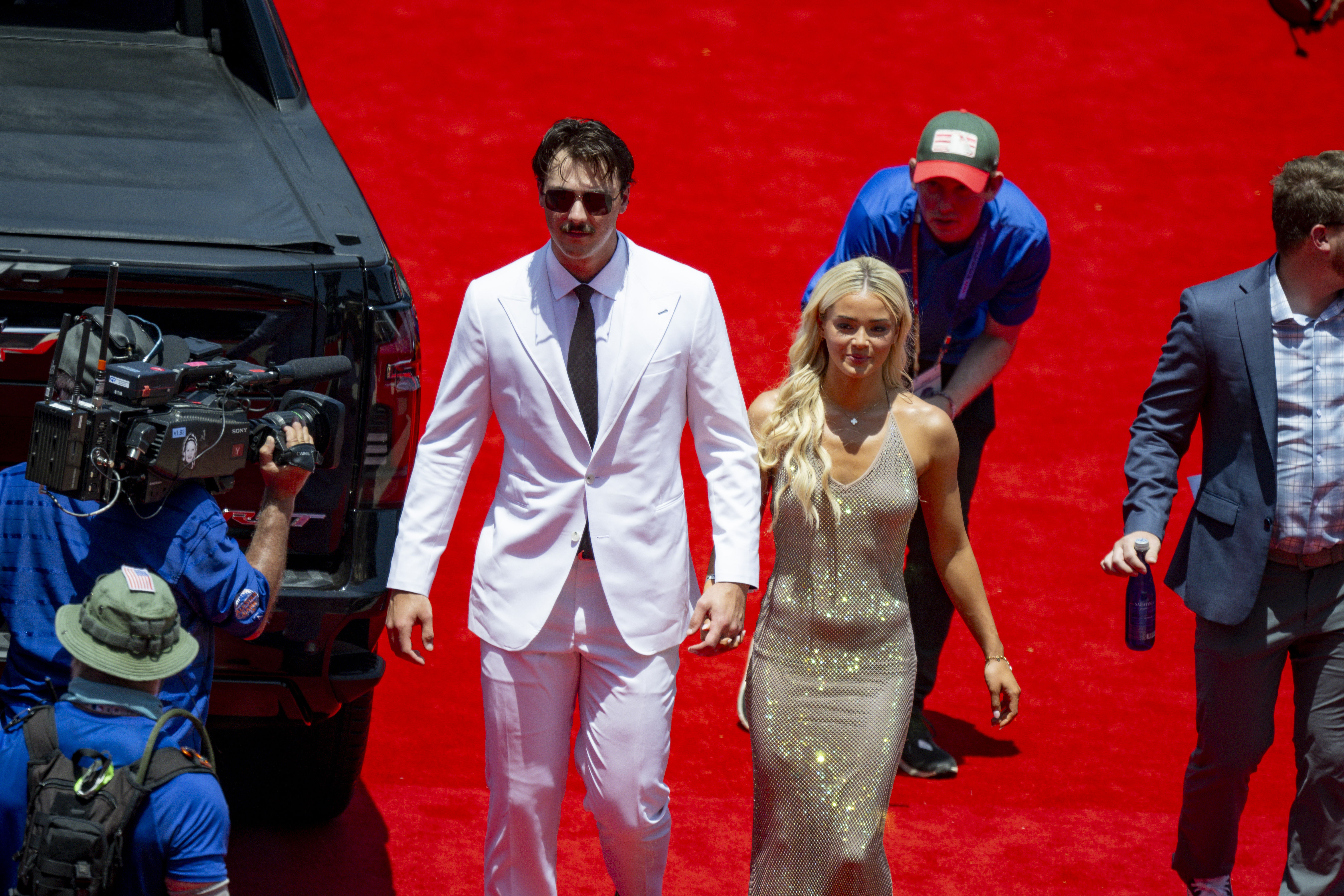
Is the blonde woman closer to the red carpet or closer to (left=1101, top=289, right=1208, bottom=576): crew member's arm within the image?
(left=1101, top=289, right=1208, bottom=576): crew member's arm

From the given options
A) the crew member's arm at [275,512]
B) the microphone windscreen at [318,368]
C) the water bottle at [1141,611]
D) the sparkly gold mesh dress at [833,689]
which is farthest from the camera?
the water bottle at [1141,611]

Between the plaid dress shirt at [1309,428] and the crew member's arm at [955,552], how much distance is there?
835 millimetres

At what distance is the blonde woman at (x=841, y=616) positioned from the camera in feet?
12.9

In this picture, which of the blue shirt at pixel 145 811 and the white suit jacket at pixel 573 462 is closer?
the blue shirt at pixel 145 811

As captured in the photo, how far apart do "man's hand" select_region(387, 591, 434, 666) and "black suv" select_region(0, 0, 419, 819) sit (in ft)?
1.22

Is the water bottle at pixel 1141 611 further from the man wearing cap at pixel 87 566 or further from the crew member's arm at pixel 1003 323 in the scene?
the man wearing cap at pixel 87 566

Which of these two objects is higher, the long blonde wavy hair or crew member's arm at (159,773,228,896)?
the long blonde wavy hair

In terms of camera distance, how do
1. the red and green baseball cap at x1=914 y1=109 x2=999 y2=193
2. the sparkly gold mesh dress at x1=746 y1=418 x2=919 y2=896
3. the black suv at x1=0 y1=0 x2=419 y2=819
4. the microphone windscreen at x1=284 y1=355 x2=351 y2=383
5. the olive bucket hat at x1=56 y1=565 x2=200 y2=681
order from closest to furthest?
the olive bucket hat at x1=56 y1=565 x2=200 y2=681
the microphone windscreen at x1=284 y1=355 x2=351 y2=383
the black suv at x1=0 y1=0 x2=419 y2=819
the sparkly gold mesh dress at x1=746 y1=418 x2=919 y2=896
the red and green baseball cap at x1=914 y1=109 x2=999 y2=193

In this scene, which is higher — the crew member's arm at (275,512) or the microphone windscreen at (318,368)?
the microphone windscreen at (318,368)

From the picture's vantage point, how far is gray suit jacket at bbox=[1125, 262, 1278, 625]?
417 centimetres

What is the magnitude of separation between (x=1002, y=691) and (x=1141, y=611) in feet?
1.68

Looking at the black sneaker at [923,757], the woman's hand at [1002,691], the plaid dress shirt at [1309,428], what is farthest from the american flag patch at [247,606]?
the black sneaker at [923,757]

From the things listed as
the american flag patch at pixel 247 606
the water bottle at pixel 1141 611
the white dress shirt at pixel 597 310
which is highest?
the white dress shirt at pixel 597 310

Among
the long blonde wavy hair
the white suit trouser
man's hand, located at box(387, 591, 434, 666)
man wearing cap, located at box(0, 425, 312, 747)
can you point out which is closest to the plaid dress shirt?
the long blonde wavy hair
